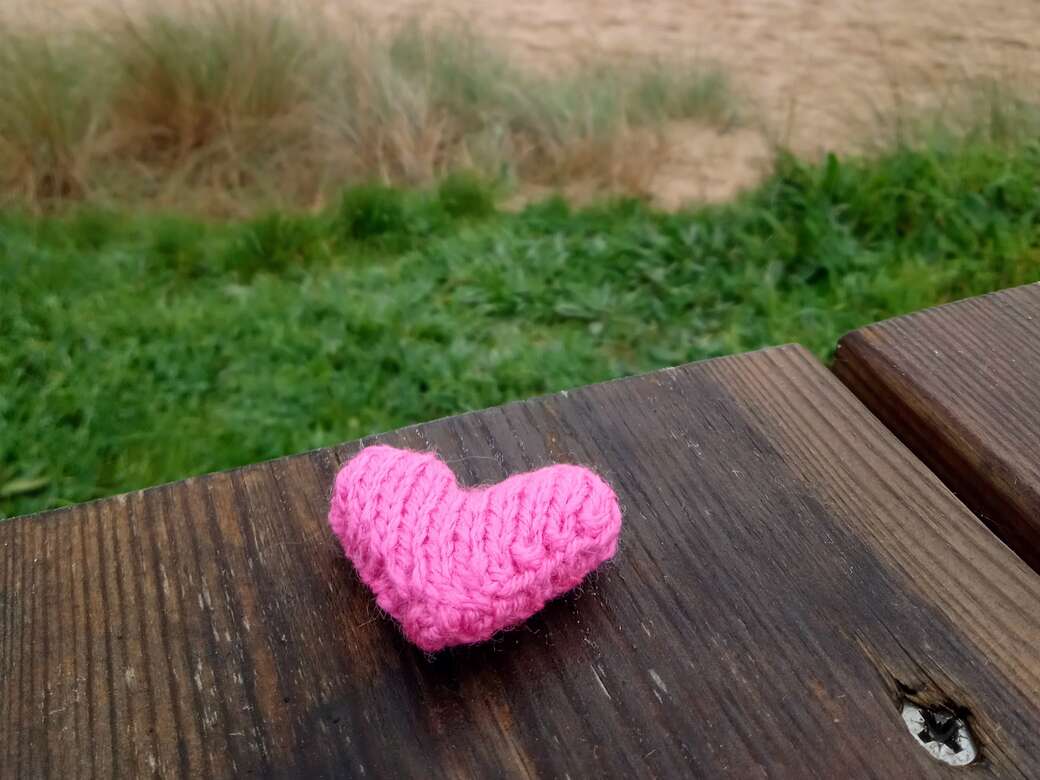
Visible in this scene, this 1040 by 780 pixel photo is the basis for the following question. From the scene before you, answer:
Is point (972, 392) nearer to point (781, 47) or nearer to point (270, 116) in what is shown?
point (270, 116)

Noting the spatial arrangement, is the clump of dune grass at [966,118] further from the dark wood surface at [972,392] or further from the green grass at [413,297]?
the dark wood surface at [972,392]

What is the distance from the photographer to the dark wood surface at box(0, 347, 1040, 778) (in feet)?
2.35

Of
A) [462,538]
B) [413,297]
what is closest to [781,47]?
[413,297]

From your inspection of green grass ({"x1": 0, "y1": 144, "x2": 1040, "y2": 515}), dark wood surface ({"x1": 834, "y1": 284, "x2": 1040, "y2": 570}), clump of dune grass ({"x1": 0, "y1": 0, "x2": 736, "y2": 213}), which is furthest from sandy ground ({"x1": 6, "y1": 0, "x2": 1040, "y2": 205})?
dark wood surface ({"x1": 834, "y1": 284, "x2": 1040, "y2": 570})

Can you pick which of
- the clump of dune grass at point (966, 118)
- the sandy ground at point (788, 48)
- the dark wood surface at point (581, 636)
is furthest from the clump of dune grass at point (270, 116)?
the dark wood surface at point (581, 636)

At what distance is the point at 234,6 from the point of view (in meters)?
3.72

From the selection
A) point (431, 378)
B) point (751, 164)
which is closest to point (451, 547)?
point (431, 378)

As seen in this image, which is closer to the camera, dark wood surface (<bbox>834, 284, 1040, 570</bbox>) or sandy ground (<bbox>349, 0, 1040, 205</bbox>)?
dark wood surface (<bbox>834, 284, 1040, 570</bbox>)

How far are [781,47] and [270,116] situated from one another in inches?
91.1

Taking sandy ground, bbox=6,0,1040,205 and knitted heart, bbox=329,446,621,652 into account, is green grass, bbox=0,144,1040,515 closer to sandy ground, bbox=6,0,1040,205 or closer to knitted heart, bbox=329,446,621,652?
sandy ground, bbox=6,0,1040,205

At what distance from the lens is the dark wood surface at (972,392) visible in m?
0.92

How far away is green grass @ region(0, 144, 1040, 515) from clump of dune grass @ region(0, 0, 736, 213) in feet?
1.28

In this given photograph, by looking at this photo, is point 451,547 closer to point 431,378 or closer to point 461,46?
point 431,378

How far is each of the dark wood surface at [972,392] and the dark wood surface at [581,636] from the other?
0.08 meters
